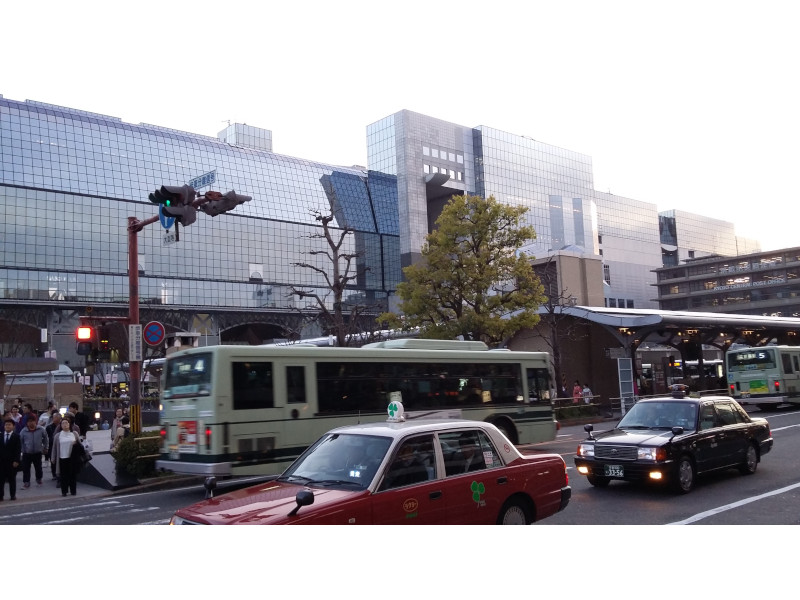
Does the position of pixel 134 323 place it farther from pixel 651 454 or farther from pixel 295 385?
pixel 651 454

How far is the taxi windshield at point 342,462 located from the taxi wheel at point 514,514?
1691mm

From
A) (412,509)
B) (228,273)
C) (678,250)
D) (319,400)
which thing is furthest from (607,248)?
(412,509)

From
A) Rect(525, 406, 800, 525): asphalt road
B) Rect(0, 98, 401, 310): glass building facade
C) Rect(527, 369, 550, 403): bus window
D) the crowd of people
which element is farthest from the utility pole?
Rect(0, 98, 401, 310): glass building facade

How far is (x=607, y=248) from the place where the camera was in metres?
116

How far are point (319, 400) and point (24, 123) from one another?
220 ft

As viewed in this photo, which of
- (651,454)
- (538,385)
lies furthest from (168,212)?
(538,385)

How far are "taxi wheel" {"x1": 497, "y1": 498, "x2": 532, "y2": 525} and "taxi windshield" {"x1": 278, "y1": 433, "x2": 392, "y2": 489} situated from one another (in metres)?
1.69

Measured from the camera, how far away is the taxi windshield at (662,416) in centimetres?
1234

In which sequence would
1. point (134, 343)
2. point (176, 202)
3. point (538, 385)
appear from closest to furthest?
1. point (176, 202)
2. point (134, 343)
3. point (538, 385)

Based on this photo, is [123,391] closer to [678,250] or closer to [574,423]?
[574,423]

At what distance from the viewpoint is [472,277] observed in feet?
105

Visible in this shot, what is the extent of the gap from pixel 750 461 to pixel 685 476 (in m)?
2.72

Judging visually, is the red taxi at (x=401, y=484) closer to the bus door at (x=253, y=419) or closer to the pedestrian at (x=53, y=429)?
the bus door at (x=253, y=419)

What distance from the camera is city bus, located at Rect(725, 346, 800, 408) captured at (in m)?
32.8
